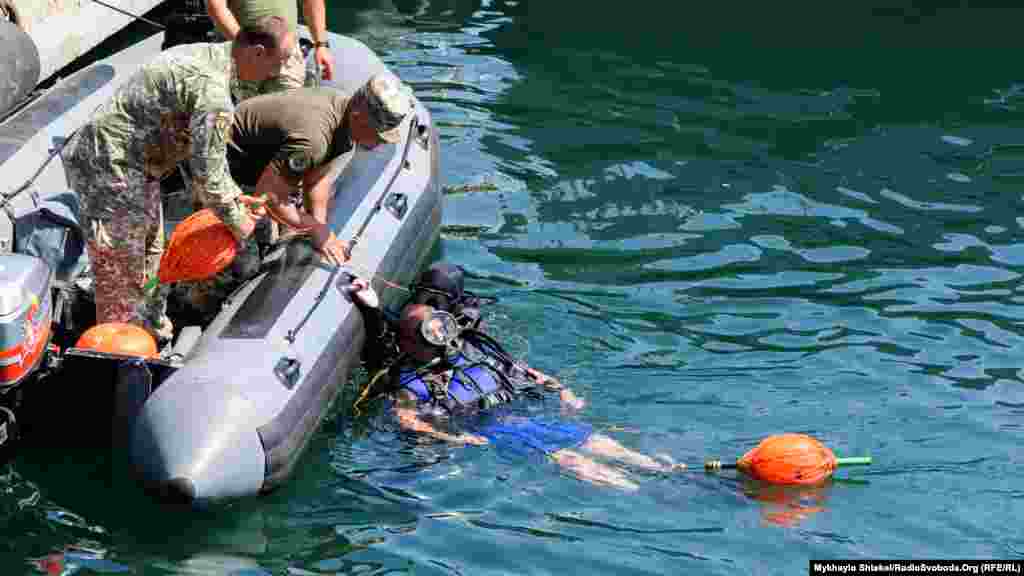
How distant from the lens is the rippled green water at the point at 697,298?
6.02 meters

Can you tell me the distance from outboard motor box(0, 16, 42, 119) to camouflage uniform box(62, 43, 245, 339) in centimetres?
211

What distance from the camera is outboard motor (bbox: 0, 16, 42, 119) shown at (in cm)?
827

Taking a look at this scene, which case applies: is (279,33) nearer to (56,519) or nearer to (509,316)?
(56,519)

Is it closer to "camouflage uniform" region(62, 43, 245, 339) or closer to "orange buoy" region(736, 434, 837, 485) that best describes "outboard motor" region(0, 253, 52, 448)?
"camouflage uniform" region(62, 43, 245, 339)

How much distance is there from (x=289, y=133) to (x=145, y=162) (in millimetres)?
633

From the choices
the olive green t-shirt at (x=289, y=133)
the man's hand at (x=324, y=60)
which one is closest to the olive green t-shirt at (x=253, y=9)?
the man's hand at (x=324, y=60)

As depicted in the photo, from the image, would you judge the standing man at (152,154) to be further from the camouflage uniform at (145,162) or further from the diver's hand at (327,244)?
the diver's hand at (327,244)

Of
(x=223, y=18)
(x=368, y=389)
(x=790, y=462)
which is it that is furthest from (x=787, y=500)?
(x=223, y=18)

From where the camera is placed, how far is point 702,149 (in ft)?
35.4

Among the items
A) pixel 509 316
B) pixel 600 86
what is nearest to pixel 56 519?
pixel 509 316

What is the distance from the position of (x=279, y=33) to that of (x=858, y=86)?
24.5 ft

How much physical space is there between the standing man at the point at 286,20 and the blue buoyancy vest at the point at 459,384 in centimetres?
169

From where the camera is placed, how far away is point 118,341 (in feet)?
20.1

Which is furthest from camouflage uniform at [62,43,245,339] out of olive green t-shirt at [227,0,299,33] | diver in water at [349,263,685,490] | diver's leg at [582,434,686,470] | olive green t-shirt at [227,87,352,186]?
diver's leg at [582,434,686,470]
